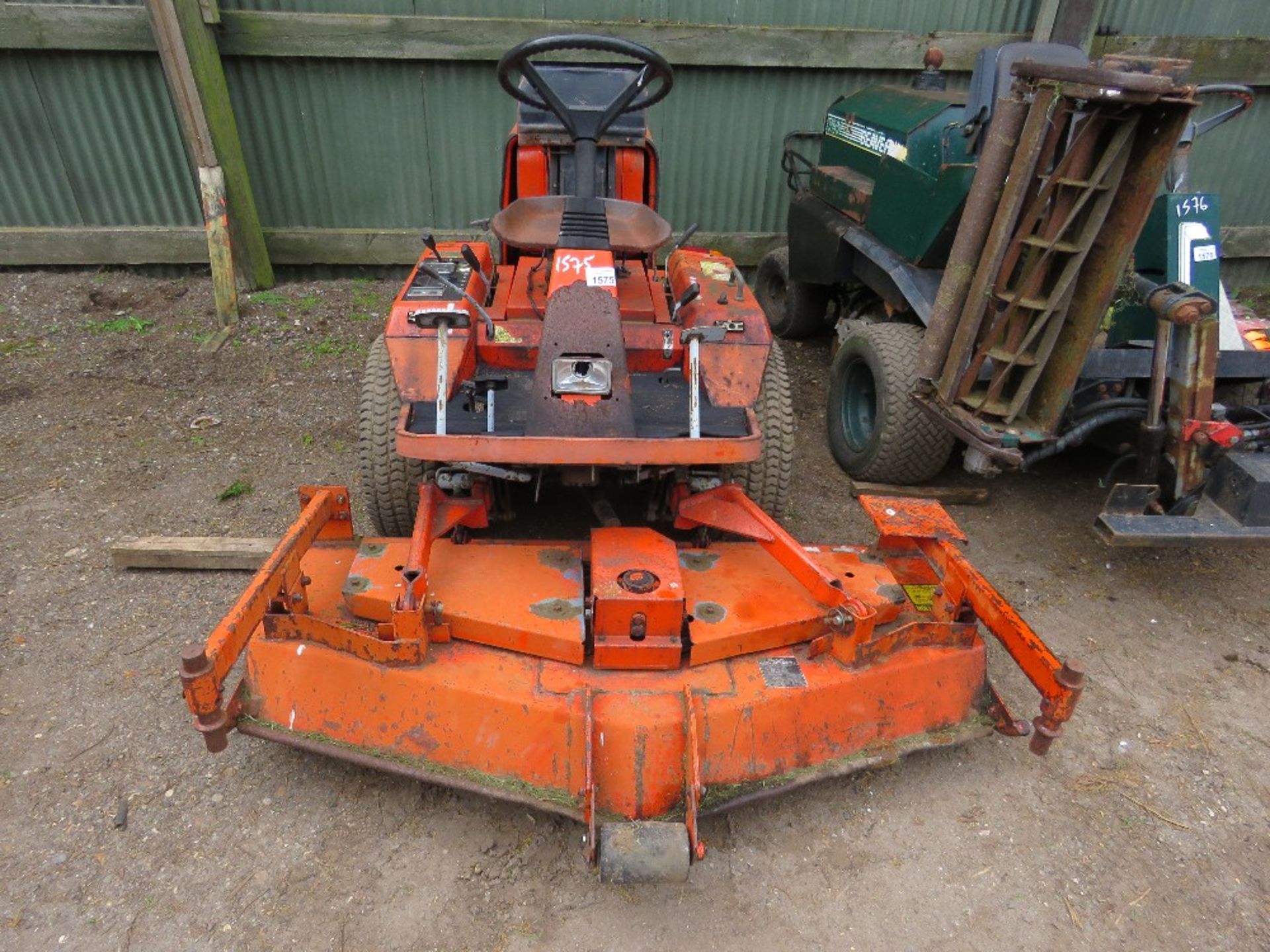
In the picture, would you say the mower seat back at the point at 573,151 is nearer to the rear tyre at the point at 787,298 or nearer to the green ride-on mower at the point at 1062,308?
the green ride-on mower at the point at 1062,308

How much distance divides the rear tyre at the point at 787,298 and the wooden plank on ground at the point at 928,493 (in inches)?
70.8

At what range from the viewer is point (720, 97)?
18.7 ft

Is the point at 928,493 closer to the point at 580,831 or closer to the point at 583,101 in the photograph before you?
the point at 583,101

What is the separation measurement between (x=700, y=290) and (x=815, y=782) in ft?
5.87

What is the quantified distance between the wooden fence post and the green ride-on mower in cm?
379

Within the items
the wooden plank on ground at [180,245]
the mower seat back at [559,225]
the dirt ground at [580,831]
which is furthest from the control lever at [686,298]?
the wooden plank on ground at [180,245]

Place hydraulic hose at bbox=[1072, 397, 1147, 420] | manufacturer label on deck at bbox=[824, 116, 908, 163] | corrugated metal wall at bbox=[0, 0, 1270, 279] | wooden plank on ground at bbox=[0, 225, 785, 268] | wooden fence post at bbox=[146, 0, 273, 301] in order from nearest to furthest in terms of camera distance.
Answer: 1. hydraulic hose at bbox=[1072, 397, 1147, 420]
2. manufacturer label on deck at bbox=[824, 116, 908, 163]
3. wooden fence post at bbox=[146, 0, 273, 301]
4. corrugated metal wall at bbox=[0, 0, 1270, 279]
5. wooden plank on ground at bbox=[0, 225, 785, 268]

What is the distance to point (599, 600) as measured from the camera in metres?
2.24

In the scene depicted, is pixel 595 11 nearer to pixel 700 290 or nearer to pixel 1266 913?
pixel 700 290

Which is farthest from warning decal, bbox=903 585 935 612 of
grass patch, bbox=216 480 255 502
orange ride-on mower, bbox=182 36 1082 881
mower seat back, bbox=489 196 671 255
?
grass patch, bbox=216 480 255 502

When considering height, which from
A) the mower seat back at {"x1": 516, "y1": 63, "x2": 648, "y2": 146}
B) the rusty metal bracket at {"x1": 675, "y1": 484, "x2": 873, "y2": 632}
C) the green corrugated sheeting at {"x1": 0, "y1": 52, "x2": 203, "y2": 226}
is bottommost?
the rusty metal bracket at {"x1": 675, "y1": 484, "x2": 873, "y2": 632}

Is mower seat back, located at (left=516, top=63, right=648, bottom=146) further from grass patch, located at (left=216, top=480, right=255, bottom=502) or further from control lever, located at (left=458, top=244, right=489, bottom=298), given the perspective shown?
grass patch, located at (left=216, top=480, right=255, bottom=502)

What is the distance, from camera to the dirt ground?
2057 millimetres

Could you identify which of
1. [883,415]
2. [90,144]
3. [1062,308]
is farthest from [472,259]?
[90,144]
